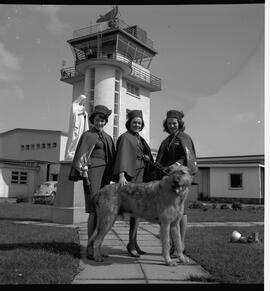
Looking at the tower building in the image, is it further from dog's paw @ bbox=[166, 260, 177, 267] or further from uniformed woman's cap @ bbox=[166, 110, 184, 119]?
dog's paw @ bbox=[166, 260, 177, 267]

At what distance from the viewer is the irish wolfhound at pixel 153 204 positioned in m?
4.86

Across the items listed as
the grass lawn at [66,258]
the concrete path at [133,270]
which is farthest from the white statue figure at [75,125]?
→ the concrete path at [133,270]

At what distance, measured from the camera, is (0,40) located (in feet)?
23.5

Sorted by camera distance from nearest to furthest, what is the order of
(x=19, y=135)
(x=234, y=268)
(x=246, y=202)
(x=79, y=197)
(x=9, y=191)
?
(x=234, y=268) → (x=79, y=197) → (x=246, y=202) → (x=9, y=191) → (x=19, y=135)

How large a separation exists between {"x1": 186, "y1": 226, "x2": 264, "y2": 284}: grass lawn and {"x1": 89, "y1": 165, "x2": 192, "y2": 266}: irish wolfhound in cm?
54

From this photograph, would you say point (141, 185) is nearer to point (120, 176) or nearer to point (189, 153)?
point (120, 176)

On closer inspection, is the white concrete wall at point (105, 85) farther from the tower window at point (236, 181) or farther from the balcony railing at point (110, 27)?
the tower window at point (236, 181)

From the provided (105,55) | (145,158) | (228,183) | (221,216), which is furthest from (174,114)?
(105,55)

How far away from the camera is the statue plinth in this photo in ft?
35.5

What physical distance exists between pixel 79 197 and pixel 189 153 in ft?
21.1

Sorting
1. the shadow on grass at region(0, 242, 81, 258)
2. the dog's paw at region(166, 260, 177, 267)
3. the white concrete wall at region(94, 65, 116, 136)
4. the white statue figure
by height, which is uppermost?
the white concrete wall at region(94, 65, 116, 136)

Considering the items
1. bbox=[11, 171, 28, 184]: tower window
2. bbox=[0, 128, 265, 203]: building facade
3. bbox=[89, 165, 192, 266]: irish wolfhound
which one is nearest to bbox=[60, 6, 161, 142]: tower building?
bbox=[0, 128, 265, 203]: building facade

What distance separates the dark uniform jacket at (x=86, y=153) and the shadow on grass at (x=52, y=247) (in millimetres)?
1263
